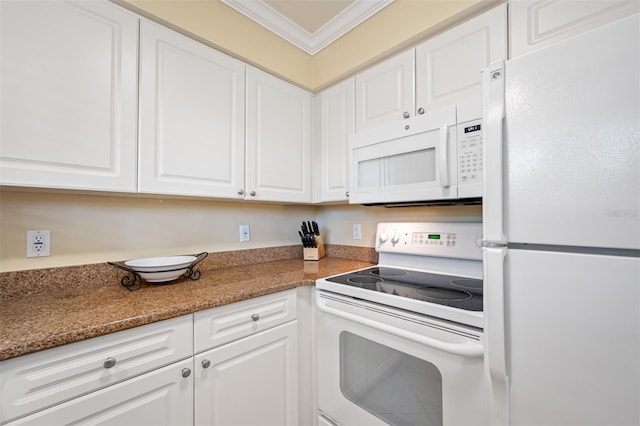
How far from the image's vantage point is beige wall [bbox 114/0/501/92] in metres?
1.27

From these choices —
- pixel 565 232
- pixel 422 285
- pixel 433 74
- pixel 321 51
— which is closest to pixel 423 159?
pixel 433 74

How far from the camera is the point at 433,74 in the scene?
1.36 meters

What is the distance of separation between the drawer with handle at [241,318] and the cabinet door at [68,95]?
0.68 metres

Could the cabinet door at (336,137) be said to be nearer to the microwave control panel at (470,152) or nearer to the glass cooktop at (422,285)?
the glass cooktop at (422,285)

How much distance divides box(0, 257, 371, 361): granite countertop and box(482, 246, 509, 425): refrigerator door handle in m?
0.84

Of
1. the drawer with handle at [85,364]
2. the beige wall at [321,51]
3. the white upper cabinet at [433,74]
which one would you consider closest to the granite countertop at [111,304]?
the drawer with handle at [85,364]

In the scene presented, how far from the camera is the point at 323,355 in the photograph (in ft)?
4.41

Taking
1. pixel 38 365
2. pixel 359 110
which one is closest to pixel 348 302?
pixel 38 365

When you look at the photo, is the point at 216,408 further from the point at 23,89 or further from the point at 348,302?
the point at 23,89

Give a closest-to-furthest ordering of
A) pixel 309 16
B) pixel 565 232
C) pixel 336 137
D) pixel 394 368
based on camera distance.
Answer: pixel 565 232
pixel 394 368
pixel 309 16
pixel 336 137

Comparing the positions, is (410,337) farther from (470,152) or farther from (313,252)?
(313,252)

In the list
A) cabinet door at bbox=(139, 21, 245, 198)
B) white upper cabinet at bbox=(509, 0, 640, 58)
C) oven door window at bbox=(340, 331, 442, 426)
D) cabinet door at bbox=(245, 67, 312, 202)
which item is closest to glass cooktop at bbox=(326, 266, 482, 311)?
oven door window at bbox=(340, 331, 442, 426)

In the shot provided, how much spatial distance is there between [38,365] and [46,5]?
1250 mm

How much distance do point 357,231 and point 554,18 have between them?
147 cm
